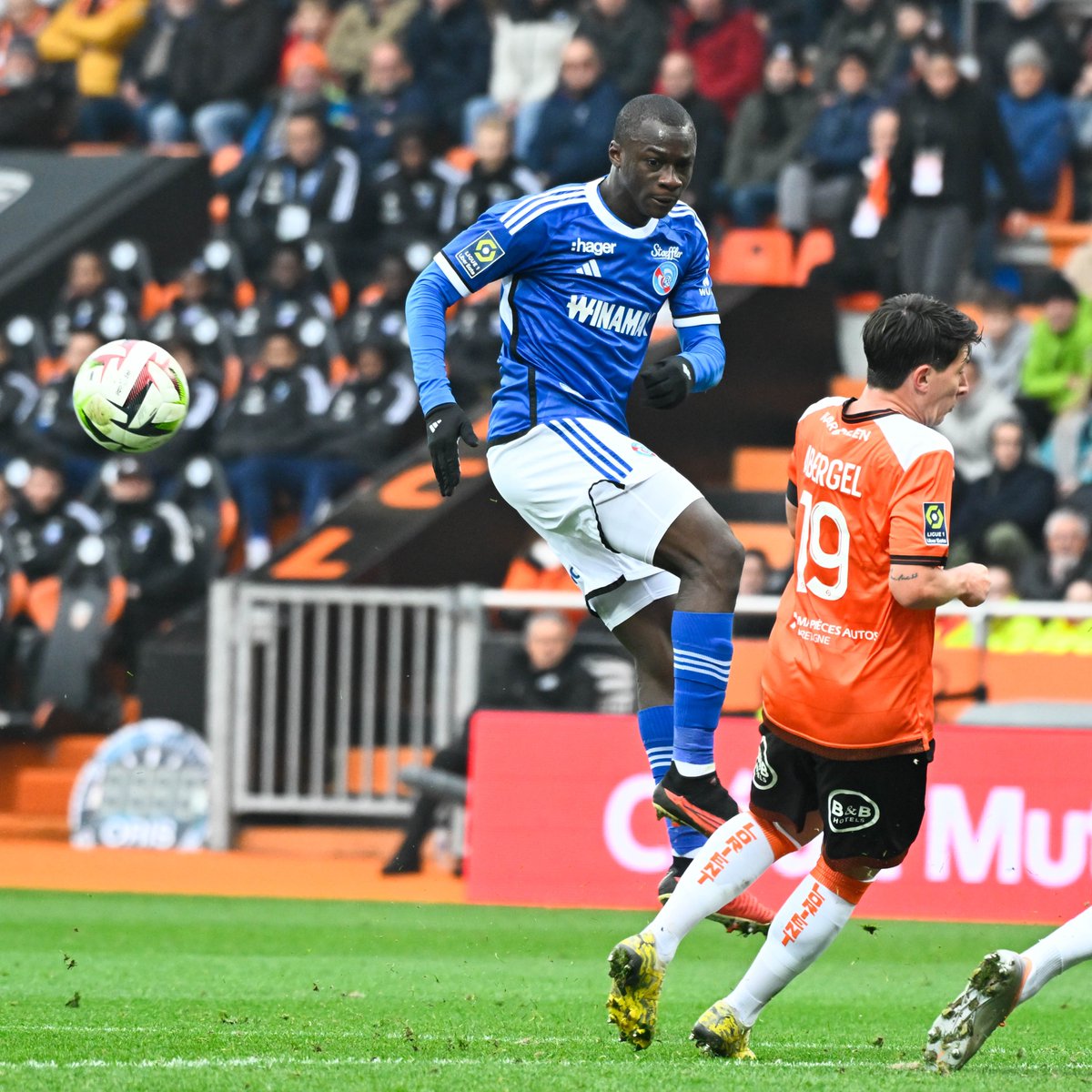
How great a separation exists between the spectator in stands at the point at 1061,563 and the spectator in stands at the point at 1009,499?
34cm

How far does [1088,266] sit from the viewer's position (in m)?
14.2

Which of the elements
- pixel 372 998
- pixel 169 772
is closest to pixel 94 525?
pixel 169 772

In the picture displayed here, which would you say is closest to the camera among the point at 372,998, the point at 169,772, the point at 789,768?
the point at 789,768

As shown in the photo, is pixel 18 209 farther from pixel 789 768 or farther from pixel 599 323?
pixel 789 768

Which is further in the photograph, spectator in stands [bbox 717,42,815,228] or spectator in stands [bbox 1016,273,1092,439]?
spectator in stands [bbox 717,42,815,228]

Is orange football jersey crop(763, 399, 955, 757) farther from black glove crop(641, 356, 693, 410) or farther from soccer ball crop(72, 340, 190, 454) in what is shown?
soccer ball crop(72, 340, 190, 454)

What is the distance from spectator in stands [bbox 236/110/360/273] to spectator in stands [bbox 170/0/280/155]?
1.66 metres

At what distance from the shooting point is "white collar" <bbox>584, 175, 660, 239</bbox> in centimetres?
663

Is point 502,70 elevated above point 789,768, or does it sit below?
above

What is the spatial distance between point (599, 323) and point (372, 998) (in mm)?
2416

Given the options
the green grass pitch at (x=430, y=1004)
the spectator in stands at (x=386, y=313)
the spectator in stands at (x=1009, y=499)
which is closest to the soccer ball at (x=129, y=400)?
the green grass pitch at (x=430, y=1004)

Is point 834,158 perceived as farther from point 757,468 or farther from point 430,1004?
point 430,1004

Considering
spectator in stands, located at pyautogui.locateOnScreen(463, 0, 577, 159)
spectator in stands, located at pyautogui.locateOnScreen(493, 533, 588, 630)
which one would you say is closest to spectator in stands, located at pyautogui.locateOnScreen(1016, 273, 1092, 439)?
spectator in stands, located at pyautogui.locateOnScreen(493, 533, 588, 630)

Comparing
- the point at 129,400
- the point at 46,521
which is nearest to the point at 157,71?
the point at 46,521
